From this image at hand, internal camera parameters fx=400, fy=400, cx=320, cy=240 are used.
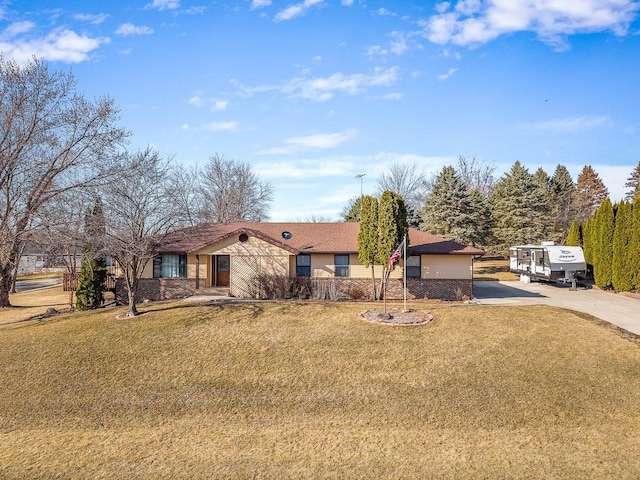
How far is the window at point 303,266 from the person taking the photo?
21578 mm

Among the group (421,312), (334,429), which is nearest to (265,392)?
(334,429)

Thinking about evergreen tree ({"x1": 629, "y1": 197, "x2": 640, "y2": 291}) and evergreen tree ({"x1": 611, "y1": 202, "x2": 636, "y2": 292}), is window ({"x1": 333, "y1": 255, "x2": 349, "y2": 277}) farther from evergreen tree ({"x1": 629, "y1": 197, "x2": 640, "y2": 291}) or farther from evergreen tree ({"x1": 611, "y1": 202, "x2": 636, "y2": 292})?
evergreen tree ({"x1": 629, "y1": 197, "x2": 640, "y2": 291})

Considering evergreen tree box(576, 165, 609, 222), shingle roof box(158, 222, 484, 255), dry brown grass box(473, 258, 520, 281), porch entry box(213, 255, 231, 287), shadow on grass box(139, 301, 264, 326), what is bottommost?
shadow on grass box(139, 301, 264, 326)

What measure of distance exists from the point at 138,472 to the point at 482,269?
35923mm

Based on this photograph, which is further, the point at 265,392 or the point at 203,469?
the point at 265,392

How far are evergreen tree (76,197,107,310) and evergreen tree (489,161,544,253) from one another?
112ft

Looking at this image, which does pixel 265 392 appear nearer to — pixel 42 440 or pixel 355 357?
pixel 355 357

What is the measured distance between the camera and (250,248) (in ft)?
67.8

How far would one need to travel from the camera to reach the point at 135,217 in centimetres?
1678

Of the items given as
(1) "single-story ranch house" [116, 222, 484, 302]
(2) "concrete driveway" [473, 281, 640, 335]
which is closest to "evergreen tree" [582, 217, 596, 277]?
(2) "concrete driveway" [473, 281, 640, 335]

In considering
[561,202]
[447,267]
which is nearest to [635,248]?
[447,267]

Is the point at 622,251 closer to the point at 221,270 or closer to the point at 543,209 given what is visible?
the point at 543,209

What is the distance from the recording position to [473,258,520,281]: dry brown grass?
3253cm

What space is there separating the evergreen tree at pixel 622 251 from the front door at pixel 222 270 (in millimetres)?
22590
